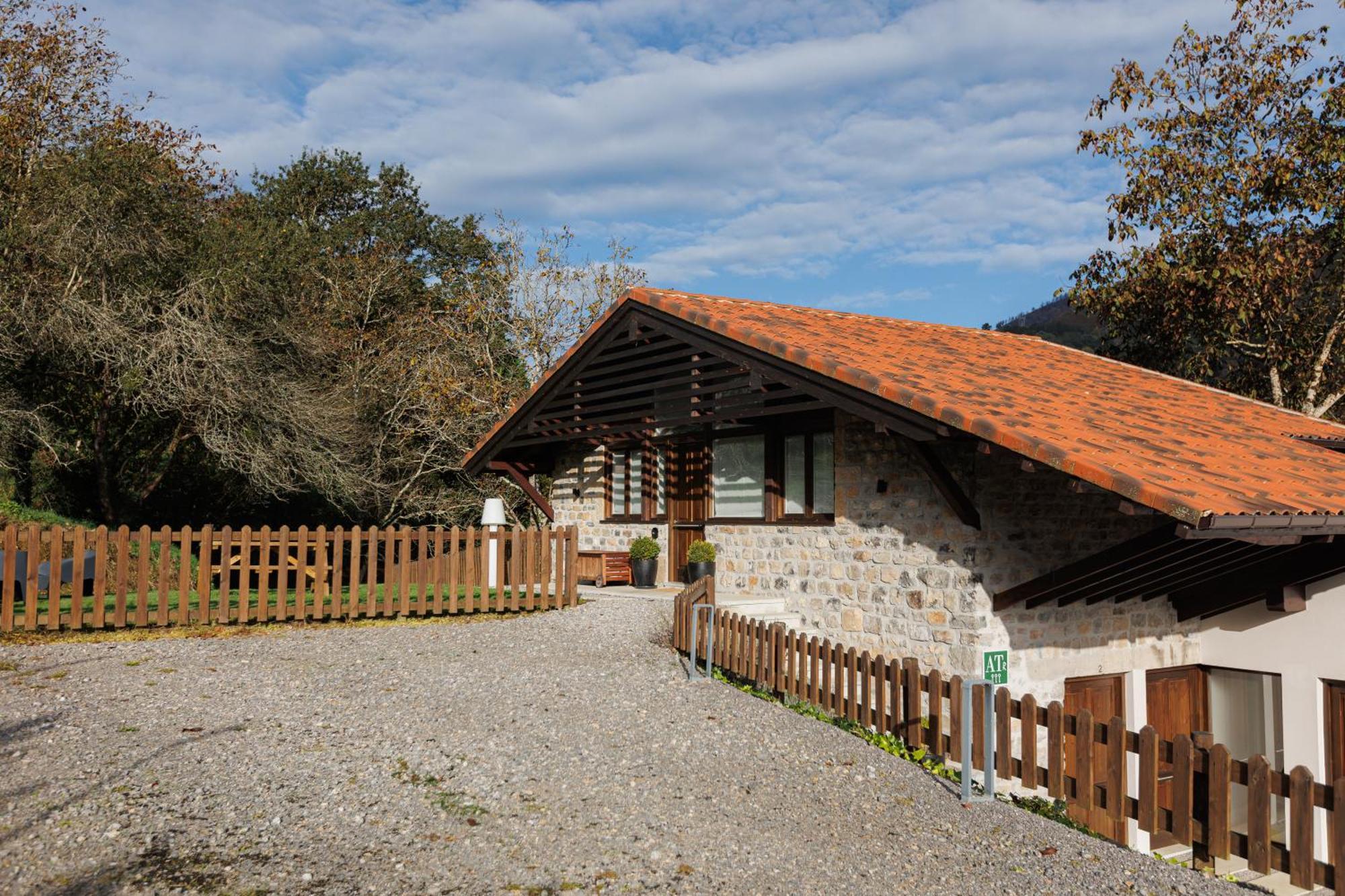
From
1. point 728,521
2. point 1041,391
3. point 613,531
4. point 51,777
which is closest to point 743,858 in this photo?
point 51,777

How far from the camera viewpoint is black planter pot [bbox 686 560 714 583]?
13.9 metres

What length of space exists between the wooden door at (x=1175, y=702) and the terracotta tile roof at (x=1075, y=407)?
2.86 meters

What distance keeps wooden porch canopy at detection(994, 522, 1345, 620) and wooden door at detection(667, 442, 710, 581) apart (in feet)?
20.0

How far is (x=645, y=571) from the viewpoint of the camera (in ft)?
51.4

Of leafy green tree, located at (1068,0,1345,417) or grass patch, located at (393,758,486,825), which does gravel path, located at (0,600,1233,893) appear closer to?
grass patch, located at (393,758,486,825)

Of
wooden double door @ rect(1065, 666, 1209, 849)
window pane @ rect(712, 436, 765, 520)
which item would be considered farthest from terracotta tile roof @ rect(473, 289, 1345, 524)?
wooden double door @ rect(1065, 666, 1209, 849)

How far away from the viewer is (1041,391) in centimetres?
1064

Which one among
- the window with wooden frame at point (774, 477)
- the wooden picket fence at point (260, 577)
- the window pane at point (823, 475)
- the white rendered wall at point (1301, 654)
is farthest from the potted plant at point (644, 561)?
the white rendered wall at point (1301, 654)

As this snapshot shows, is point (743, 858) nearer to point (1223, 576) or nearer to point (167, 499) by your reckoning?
point (1223, 576)

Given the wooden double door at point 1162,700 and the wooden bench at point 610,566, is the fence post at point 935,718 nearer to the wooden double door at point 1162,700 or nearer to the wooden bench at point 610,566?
the wooden double door at point 1162,700

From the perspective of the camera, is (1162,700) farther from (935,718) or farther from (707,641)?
(707,641)

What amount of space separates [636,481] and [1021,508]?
780cm

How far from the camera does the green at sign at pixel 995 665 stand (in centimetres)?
929

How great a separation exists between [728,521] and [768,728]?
232 inches
